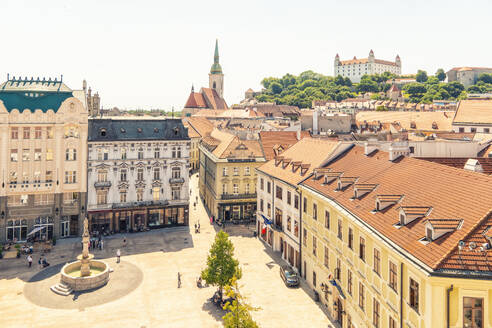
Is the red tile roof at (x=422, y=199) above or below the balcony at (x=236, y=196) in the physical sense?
above

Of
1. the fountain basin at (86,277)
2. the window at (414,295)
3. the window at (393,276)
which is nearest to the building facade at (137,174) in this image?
the fountain basin at (86,277)

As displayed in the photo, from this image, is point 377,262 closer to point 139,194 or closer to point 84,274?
point 84,274

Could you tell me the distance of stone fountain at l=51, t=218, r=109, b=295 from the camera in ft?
124

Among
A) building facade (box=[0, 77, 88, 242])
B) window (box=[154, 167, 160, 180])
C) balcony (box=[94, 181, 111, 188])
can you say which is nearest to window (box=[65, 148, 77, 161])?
building facade (box=[0, 77, 88, 242])

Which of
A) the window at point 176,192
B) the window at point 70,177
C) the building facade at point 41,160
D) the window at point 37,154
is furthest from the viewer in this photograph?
the window at point 176,192

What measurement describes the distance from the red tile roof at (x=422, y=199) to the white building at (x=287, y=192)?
801 centimetres

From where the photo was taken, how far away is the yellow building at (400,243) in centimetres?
1758

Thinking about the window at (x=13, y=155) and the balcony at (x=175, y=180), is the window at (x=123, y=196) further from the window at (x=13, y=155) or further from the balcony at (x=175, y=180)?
the window at (x=13, y=155)

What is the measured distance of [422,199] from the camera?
23766mm

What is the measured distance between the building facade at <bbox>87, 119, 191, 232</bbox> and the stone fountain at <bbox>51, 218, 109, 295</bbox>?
561 inches

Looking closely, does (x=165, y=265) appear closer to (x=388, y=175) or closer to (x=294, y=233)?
(x=294, y=233)

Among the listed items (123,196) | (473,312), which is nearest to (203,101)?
(123,196)

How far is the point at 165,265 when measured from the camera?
44375 mm

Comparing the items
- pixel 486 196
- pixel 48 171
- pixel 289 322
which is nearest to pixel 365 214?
pixel 486 196
